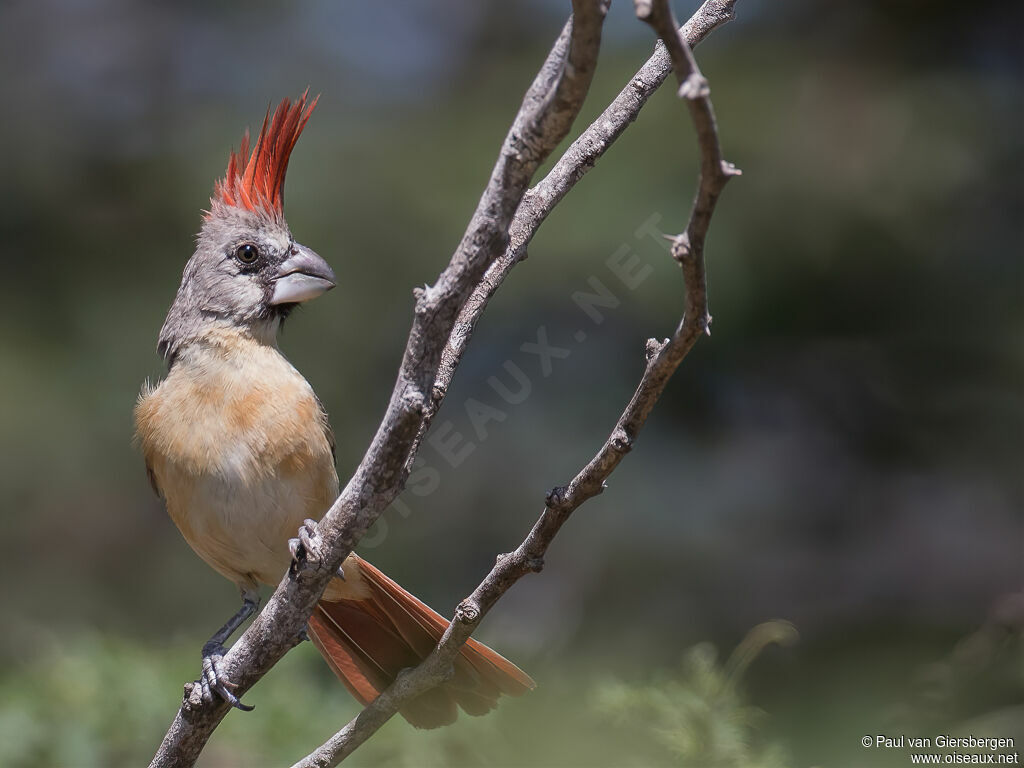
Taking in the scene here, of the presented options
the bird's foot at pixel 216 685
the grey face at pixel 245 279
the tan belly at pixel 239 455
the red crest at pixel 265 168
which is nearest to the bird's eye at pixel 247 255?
the grey face at pixel 245 279

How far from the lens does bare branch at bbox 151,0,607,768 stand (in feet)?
5.75

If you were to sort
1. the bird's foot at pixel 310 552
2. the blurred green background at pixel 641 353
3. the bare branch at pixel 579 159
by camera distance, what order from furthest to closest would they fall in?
1. the blurred green background at pixel 641 353
2. the bare branch at pixel 579 159
3. the bird's foot at pixel 310 552

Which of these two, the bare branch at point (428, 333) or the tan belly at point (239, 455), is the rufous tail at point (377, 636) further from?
the bare branch at point (428, 333)

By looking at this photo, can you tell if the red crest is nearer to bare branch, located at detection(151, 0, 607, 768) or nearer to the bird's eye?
the bird's eye

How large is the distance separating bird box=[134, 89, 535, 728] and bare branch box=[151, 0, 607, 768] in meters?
0.56

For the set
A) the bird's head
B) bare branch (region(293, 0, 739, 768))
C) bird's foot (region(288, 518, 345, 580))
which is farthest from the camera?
the bird's head

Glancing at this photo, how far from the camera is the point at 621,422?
2.00 meters

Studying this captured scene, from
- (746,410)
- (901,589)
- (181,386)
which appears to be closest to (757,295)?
(746,410)

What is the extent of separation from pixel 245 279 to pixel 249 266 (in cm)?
5

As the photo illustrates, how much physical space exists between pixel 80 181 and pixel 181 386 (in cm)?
349

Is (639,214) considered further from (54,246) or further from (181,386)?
(54,246)

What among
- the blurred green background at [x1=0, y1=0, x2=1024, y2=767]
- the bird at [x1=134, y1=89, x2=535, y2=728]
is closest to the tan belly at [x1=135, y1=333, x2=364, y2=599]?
the bird at [x1=134, y1=89, x2=535, y2=728]

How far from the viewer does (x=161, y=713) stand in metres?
3.46

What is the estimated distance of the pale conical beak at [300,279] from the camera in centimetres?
344
